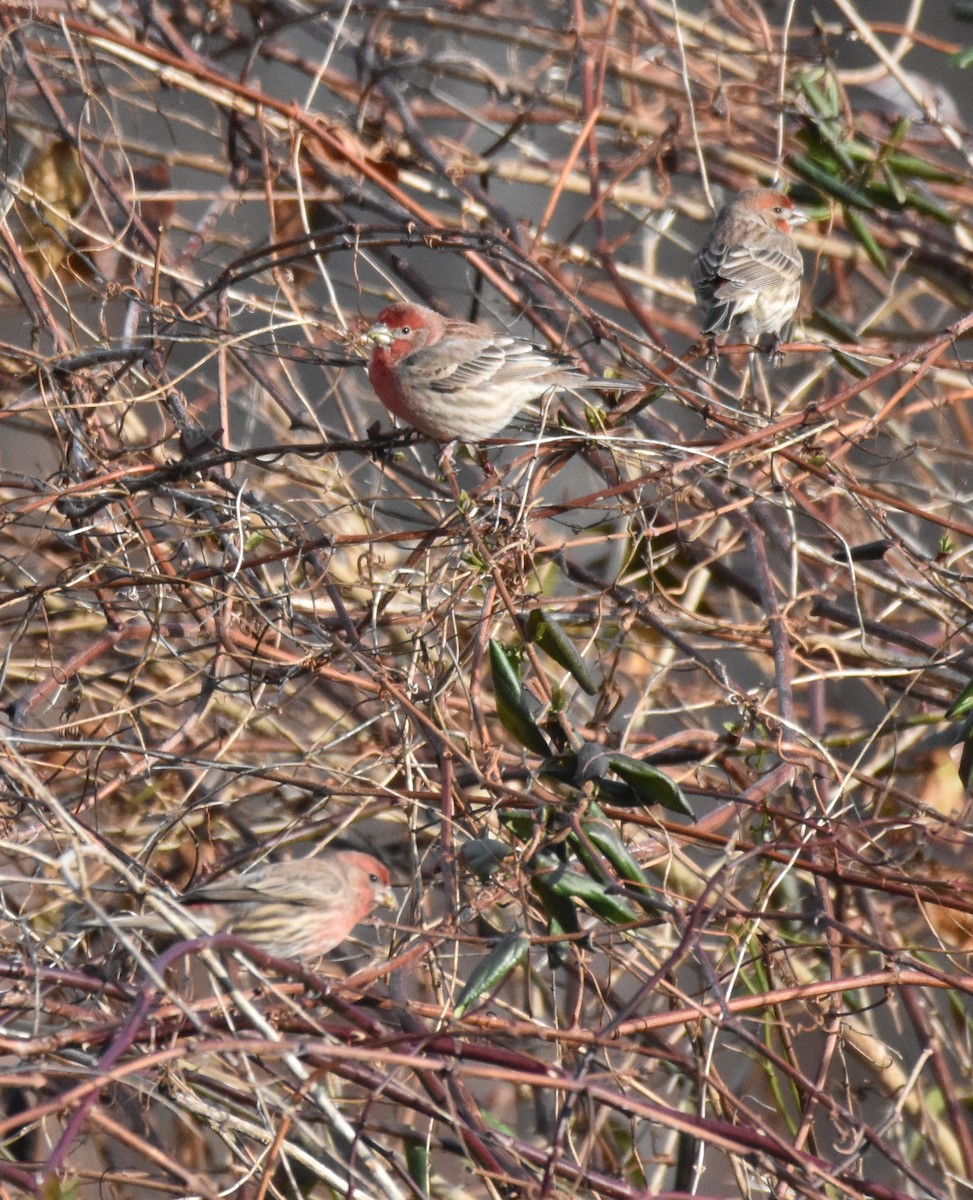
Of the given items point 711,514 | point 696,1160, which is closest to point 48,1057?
point 696,1160

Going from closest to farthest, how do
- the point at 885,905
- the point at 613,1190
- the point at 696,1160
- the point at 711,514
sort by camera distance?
1. the point at 613,1190
2. the point at 696,1160
3. the point at 711,514
4. the point at 885,905

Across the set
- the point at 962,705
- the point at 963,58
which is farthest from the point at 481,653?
the point at 963,58

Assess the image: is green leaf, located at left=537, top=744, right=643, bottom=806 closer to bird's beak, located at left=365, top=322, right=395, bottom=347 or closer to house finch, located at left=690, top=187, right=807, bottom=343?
bird's beak, located at left=365, top=322, right=395, bottom=347

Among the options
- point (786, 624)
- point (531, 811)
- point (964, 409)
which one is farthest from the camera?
point (964, 409)

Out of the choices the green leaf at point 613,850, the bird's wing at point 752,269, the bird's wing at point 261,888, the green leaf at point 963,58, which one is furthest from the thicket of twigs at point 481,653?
the green leaf at point 963,58

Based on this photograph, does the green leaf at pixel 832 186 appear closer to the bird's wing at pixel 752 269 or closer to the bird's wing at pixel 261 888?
the bird's wing at pixel 752 269

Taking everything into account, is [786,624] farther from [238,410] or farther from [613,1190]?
[238,410]
